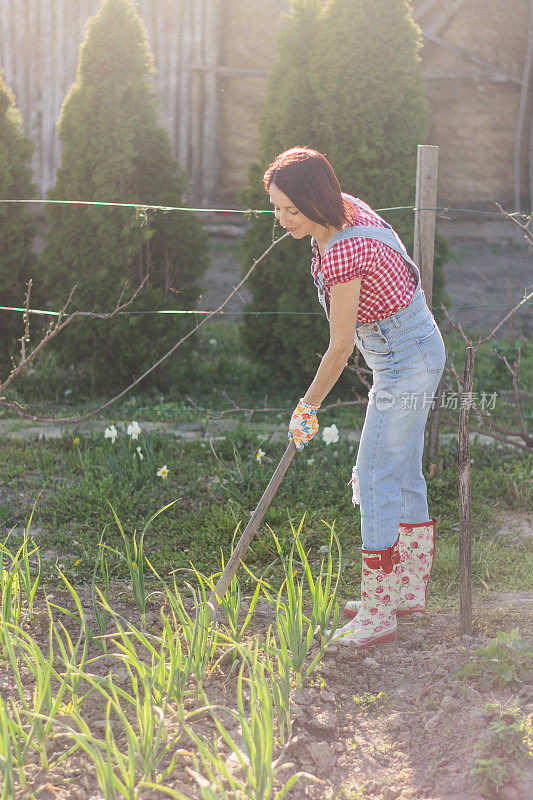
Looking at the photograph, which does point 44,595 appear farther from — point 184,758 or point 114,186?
point 114,186

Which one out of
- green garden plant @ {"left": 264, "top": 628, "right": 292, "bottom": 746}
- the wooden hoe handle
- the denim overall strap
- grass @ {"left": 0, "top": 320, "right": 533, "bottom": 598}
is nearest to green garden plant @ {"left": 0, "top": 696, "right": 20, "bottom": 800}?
green garden plant @ {"left": 264, "top": 628, "right": 292, "bottom": 746}

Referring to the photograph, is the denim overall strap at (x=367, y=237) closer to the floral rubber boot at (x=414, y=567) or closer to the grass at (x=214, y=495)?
the floral rubber boot at (x=414, y=567)

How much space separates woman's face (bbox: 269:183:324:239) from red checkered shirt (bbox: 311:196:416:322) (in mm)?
95

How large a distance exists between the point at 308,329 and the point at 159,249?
1194 millimetres

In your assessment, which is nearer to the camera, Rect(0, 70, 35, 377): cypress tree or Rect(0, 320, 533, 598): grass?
Rect(0, 320, 533, 598): grass

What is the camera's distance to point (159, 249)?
587 cm

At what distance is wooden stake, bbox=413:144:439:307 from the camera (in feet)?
12.9

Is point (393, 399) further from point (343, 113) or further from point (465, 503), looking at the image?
point (343, 113)

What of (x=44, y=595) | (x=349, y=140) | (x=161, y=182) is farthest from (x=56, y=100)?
(x=44, y=595)

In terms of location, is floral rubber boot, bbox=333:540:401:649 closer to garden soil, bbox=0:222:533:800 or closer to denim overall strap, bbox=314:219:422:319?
garden soil, bbox=0:222:533:800

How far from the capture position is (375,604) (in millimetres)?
2738

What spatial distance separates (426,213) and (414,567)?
179 cm

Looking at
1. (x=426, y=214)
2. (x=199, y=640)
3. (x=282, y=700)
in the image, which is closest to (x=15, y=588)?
(x=199, y=640)

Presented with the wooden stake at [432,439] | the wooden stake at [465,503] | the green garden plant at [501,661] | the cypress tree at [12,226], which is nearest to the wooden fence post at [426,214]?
the wooden stake at [432,439]
